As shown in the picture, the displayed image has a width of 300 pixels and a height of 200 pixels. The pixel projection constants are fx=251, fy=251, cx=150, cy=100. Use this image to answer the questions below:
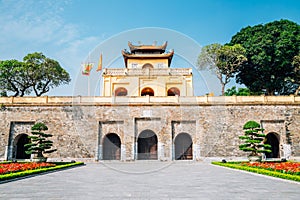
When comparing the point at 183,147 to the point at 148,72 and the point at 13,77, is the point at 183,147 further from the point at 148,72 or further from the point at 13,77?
the point at 13,77

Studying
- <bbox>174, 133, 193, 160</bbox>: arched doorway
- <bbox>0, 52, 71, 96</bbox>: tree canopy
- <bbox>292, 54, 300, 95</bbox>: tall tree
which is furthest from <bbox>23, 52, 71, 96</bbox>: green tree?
<bbox>292, 54, 300, 95</bbox>: tall tree

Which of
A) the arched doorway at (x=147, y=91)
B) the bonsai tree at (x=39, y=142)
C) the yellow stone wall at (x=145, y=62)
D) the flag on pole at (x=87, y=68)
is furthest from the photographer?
the yellow stone wall at (x=145, y=62)

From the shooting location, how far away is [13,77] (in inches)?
1047

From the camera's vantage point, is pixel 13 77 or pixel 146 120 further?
pixel 13 77

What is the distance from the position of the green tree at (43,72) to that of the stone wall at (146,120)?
5.64 meters

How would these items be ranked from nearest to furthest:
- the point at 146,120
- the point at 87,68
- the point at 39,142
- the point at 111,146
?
the point at 39,142, the point at 146,120, the point at 111,146, the point at 87,68

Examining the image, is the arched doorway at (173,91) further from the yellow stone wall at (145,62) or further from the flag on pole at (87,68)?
the flag on pole at (87,68)

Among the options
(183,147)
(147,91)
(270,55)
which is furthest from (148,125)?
(270,55)

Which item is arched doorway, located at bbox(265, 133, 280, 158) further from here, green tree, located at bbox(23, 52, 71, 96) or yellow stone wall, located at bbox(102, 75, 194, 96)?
green tree, located at bbox(23, 52, 71, 96)

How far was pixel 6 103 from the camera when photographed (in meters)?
22.1

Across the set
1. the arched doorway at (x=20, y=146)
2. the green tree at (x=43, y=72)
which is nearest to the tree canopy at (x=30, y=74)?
the green tree at (x=43, y=72)

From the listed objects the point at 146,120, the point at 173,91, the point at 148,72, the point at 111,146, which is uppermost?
the point at 148,72

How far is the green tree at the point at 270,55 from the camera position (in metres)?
26.1

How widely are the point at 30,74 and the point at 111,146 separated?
499 inches
